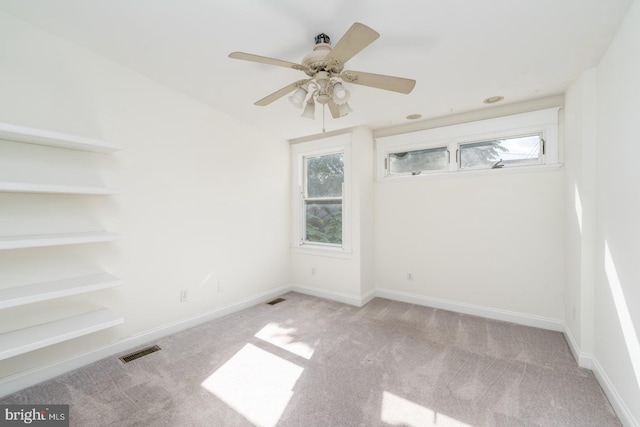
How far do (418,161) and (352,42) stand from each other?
2.64 metres

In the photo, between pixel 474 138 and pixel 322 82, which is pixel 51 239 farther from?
pixel 474 138

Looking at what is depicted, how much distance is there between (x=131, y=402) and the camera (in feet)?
5.90

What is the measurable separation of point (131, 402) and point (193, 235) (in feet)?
5.17

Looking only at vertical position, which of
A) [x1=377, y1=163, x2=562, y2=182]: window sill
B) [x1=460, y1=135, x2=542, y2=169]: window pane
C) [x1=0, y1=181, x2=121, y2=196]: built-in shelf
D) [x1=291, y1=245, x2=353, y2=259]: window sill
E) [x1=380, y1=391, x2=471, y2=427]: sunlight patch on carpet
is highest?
[x1=460, y1=135, x2=542, y2=169]: window pane

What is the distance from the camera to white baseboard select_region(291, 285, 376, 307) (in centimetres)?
368

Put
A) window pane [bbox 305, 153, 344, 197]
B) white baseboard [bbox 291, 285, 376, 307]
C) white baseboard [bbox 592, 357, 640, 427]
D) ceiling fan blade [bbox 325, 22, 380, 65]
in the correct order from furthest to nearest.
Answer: window pane [bbox 305, 153, 344, 197] → white baseboard [bbox 291, 285, 376, 307] → white baseboard [bbox 592, 357, 640, 427] → ceiling fan blade [bbox 325, 22, 380, 65]

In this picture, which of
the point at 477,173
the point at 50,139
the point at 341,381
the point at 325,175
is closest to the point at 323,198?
the point at 325,175

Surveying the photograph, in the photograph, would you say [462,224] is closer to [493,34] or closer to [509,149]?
[509,149]

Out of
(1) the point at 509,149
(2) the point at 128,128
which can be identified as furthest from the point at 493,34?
(2) the point at 128,128

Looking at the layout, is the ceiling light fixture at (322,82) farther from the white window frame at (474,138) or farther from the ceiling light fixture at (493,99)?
the white window frame at (474,138)

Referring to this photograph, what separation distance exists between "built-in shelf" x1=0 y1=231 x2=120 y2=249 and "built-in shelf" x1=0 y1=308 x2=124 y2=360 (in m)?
0.61

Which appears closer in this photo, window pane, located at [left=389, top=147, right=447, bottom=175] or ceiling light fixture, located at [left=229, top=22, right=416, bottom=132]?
ceiling light fixture, located at [left=229, top=22, right=416, bottom=132]

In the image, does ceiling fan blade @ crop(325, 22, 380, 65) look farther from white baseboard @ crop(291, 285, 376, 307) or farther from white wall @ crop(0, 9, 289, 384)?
white baseboard @ crop(291, 285, 376, 307)

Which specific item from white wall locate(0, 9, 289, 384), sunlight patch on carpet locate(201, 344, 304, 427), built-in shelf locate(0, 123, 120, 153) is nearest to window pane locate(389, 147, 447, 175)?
white wall locate(0, 9, 289, 384)
